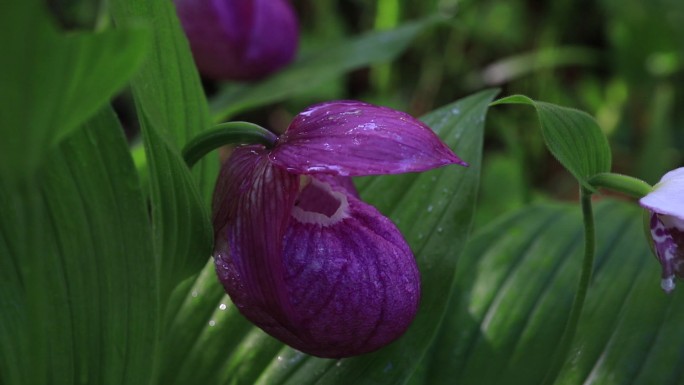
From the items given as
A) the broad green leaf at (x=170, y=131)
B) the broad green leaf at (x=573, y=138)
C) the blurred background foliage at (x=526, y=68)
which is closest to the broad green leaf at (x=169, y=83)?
the broad green leaf at (x=170, y=131)

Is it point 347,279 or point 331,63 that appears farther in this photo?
point 331,63

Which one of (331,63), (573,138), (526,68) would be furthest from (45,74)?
(526,68)

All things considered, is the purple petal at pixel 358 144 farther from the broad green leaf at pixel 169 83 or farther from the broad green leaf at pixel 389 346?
the broad green leaf at pixel 389 346

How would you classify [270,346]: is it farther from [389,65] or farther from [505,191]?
[389,65]

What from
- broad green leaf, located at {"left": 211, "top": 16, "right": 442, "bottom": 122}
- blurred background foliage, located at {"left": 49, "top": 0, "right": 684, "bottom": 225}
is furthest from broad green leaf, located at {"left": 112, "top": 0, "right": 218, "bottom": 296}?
blurred background foliage, located at {"left": 49, "top": 0, "right": 684, "bottom": 225}

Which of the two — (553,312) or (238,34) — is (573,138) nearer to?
(553,312)

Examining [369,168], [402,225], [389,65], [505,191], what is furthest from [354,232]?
[389,65]
